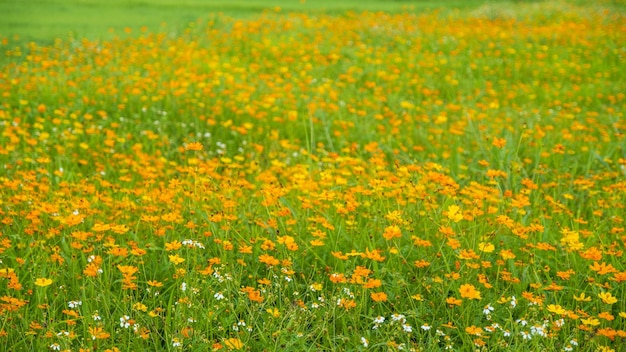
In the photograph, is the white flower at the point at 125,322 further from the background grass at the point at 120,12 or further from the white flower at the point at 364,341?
the background grass at the point at 120,12

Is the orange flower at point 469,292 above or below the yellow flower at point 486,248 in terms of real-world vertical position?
below

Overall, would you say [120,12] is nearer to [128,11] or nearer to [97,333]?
[128,11]

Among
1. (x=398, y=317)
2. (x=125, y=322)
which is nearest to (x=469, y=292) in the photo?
(x=398, y=317)

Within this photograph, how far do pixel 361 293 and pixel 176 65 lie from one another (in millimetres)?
5490

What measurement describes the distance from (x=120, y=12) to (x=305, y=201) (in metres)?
9.77

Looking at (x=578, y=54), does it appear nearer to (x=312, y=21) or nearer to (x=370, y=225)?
(x=312, y=21)

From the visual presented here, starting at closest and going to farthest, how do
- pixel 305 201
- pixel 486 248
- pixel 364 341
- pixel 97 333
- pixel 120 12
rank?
pixel 97 333, pixel 364 341, pixel 486 248, pixel 305 201, pixel 120 12

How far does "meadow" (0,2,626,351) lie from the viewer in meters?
2.62

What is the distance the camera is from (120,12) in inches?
475

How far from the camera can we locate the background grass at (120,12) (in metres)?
10.2

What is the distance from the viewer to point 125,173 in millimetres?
4574

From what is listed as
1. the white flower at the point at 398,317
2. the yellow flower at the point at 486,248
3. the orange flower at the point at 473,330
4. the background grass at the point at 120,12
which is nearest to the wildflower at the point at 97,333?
the white flower at the point at 398,317

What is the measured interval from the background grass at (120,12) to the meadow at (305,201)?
32.6 inches

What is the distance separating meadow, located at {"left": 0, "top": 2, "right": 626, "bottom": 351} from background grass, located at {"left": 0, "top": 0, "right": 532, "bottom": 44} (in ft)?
2.72
